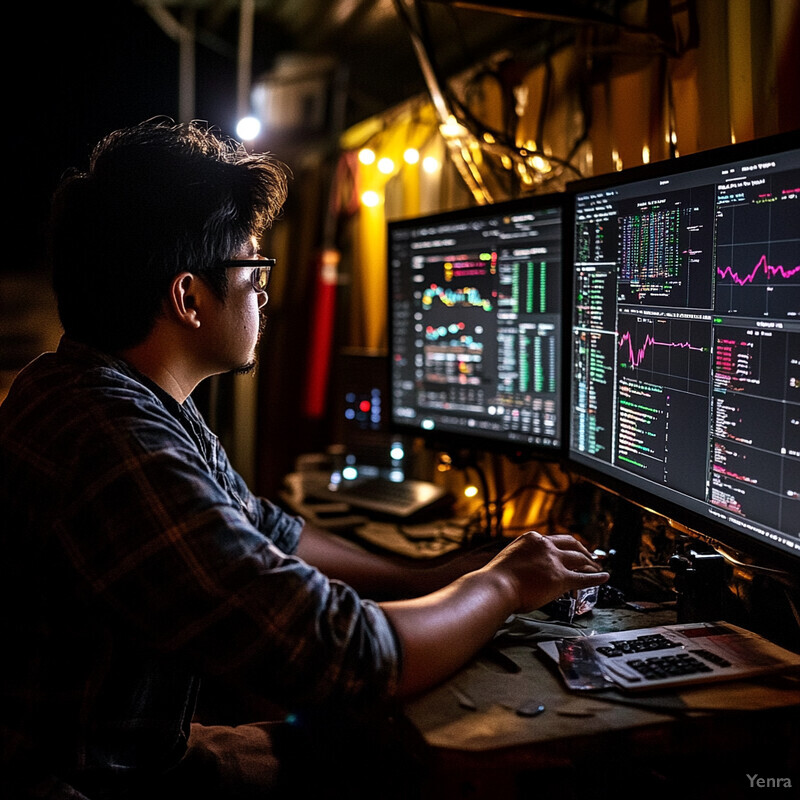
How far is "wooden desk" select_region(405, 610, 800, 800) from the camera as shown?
0.83 metres

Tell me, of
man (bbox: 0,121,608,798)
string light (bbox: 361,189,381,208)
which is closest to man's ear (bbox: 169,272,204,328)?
man (bbox: 0,121,608,798)

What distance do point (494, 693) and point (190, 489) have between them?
428mm

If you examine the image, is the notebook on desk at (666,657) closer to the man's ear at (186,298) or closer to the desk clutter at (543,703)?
the desk clutter at (543,703)

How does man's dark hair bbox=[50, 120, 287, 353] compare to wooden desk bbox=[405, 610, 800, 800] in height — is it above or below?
above

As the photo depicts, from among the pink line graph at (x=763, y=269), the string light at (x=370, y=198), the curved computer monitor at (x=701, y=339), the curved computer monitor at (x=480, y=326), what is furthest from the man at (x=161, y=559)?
the string light at (x=370, y=198)

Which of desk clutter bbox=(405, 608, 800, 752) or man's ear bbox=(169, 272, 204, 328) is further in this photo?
man's ear bbox=(169, 272, 204, 328)

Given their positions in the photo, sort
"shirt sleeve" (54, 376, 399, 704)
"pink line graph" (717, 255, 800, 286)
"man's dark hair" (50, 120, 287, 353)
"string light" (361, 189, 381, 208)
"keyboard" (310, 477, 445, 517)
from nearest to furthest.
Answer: "shirt sleeve" (54, 376, 399, 704), "pink line graph" (717, 255, 800, 286), "man's dark hair" (50, 120, 287, 353), "keyboard" (310, 477, 445, 517), "string light" (361, 189, 381, 208)

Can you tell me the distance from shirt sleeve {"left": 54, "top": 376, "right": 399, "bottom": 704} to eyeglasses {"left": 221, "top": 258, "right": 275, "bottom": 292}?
363 mm

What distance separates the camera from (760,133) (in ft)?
4.44

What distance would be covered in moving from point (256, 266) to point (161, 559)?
0.53 m

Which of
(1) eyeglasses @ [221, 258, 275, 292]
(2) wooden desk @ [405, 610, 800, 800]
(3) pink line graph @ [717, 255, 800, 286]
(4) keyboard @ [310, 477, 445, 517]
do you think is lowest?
(2) wooden desk @ [405, 610, 800, 800]

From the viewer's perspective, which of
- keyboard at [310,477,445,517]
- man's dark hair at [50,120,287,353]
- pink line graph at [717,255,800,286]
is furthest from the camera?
keyboard at [310,477,445,517]

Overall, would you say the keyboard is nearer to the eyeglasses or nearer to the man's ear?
the eyeglasses

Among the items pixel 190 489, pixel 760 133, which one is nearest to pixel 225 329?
pixel 190 489
